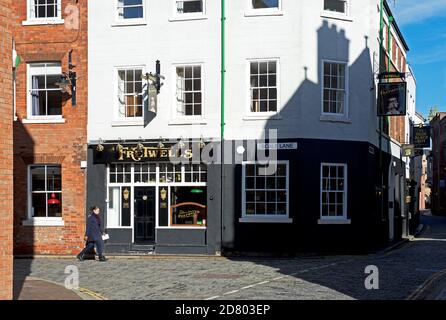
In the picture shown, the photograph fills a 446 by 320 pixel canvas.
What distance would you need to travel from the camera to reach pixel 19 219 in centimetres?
2244

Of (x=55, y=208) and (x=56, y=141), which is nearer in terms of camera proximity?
(x=56, y=141)

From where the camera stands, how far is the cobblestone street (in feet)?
42.8

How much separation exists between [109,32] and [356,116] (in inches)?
371

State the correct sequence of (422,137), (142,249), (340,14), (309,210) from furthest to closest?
(422,137) → (142,249) → (340,14) → (309,210)

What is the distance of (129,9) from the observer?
22.6m

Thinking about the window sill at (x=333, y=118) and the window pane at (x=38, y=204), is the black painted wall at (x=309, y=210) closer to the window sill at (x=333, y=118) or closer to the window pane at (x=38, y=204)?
the window sill at (x=333, y=118)

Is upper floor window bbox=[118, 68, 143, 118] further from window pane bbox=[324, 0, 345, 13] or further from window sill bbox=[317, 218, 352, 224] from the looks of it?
window sill bbox=[317, 218, 352, 224]

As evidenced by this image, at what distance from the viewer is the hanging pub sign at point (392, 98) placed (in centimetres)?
2280

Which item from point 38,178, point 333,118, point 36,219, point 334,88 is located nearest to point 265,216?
point 333,118

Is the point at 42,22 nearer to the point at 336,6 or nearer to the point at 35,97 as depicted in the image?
the point at 35,97

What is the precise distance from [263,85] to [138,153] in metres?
5.03

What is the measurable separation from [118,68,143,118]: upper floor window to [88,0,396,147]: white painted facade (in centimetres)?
26

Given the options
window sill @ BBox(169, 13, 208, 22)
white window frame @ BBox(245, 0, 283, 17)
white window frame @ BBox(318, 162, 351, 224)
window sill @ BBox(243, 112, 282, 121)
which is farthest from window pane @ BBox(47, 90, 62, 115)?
white window frame @ BBox(318, 162, 351, 224)

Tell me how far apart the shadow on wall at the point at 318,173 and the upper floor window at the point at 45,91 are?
7.16m
